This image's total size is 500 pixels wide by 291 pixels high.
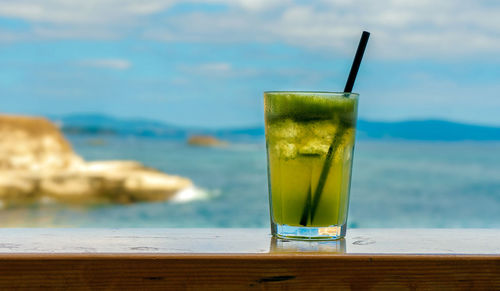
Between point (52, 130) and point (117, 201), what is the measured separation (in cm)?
500

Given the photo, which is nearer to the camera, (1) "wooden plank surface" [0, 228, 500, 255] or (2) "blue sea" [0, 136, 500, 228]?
(1) "wooden plank surface" [0, 228, 500, 255]

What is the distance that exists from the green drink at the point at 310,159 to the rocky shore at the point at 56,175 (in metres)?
19.7

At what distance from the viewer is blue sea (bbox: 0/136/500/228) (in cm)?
2450

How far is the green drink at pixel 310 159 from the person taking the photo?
1.03 meters

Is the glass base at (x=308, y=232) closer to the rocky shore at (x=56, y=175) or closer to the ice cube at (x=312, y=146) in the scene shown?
the ice cube at (x=312, y=146)

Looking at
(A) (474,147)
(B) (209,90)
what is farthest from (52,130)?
(A) (474,147)

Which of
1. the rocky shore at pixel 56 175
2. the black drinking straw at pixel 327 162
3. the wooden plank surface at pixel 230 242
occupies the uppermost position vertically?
the rocky shore at pixel 56 175

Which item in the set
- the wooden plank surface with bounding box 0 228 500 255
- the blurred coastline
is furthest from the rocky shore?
the wooden plank surface with bounding box 0 228 500 255

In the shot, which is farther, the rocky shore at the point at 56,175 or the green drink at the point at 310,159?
the rocky shore at the point at 56,175
